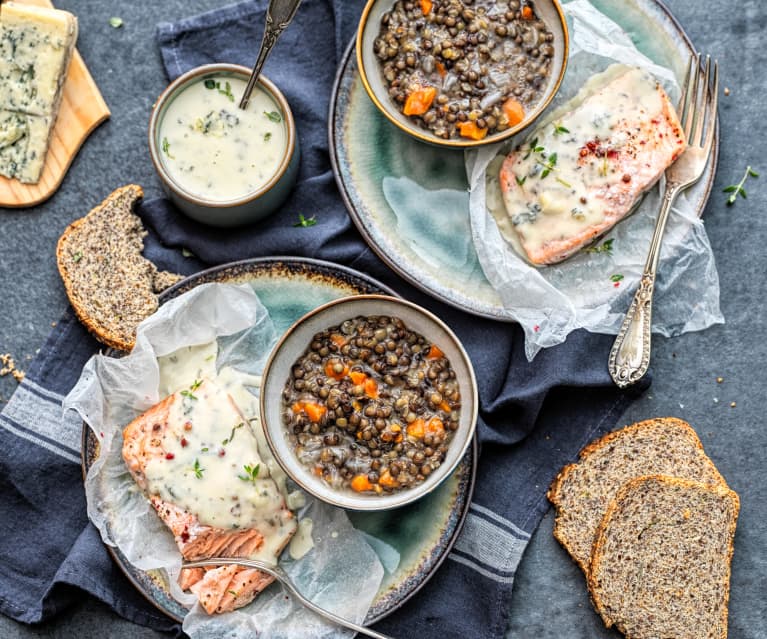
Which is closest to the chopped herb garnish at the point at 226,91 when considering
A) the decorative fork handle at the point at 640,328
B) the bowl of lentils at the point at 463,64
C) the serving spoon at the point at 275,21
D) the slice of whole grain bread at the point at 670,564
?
the serving spoon at the point at 275,21

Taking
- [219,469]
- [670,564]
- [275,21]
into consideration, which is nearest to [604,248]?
[670,564]

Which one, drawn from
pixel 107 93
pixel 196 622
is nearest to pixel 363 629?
pixel 196 622

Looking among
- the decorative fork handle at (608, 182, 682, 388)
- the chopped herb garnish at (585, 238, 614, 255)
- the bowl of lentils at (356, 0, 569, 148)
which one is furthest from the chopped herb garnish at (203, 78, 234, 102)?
the decorative fork handle at (608, 182, 682, 388)

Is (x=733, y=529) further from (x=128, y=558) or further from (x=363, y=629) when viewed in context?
(x=128, y=558)

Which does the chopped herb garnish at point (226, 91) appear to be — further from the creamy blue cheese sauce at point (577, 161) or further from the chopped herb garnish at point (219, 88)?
the creamy blue cheese sauce at point (577, 161)

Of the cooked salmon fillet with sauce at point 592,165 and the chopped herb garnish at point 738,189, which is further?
the chopped herb garnish at point 738,189

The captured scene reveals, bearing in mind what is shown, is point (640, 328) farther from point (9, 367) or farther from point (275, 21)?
point (9, 367)

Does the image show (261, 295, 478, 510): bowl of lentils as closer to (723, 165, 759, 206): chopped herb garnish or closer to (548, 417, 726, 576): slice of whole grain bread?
(548, 417, 726, 576): slice of whole grain bread
